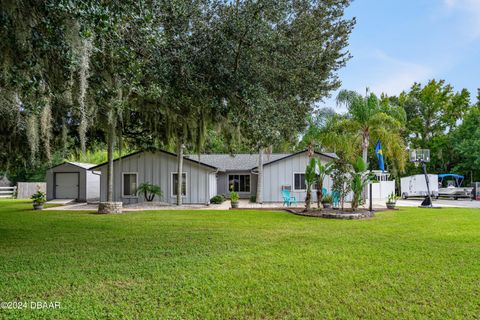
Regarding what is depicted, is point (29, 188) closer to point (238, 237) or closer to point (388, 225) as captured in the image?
point (238, 237)

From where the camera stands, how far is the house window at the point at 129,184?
1628 centimetres

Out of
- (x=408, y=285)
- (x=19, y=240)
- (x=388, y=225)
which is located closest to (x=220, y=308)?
(x=408, y=285)

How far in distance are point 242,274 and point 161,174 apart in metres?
12.7

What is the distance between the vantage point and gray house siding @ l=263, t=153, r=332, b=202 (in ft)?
54.6

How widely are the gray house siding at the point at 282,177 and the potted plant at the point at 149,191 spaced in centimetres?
536

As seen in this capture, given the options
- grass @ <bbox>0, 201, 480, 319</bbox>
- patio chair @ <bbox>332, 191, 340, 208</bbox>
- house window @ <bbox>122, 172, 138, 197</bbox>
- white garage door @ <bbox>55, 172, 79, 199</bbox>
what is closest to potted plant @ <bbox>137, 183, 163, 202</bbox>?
house window @ <bbox>122, 172, 138, 197</bbox>

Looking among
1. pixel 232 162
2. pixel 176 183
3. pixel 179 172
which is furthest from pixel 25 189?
pixel 179 172

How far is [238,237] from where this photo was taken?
6566mm

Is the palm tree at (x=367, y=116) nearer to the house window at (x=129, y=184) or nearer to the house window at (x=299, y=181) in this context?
the house window at (x=299, y=181)

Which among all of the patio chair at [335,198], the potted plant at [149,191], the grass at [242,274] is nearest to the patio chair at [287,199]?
the patio chair at [335,198]

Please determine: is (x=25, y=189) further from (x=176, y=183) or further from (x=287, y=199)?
(x=287, y=199)

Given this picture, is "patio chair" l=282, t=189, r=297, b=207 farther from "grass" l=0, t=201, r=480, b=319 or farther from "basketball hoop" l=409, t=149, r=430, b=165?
"grass" l=0, t=201, r=480, b=319

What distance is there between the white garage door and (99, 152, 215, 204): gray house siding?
14.5 ft

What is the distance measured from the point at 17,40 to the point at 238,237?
4829 millimetres
